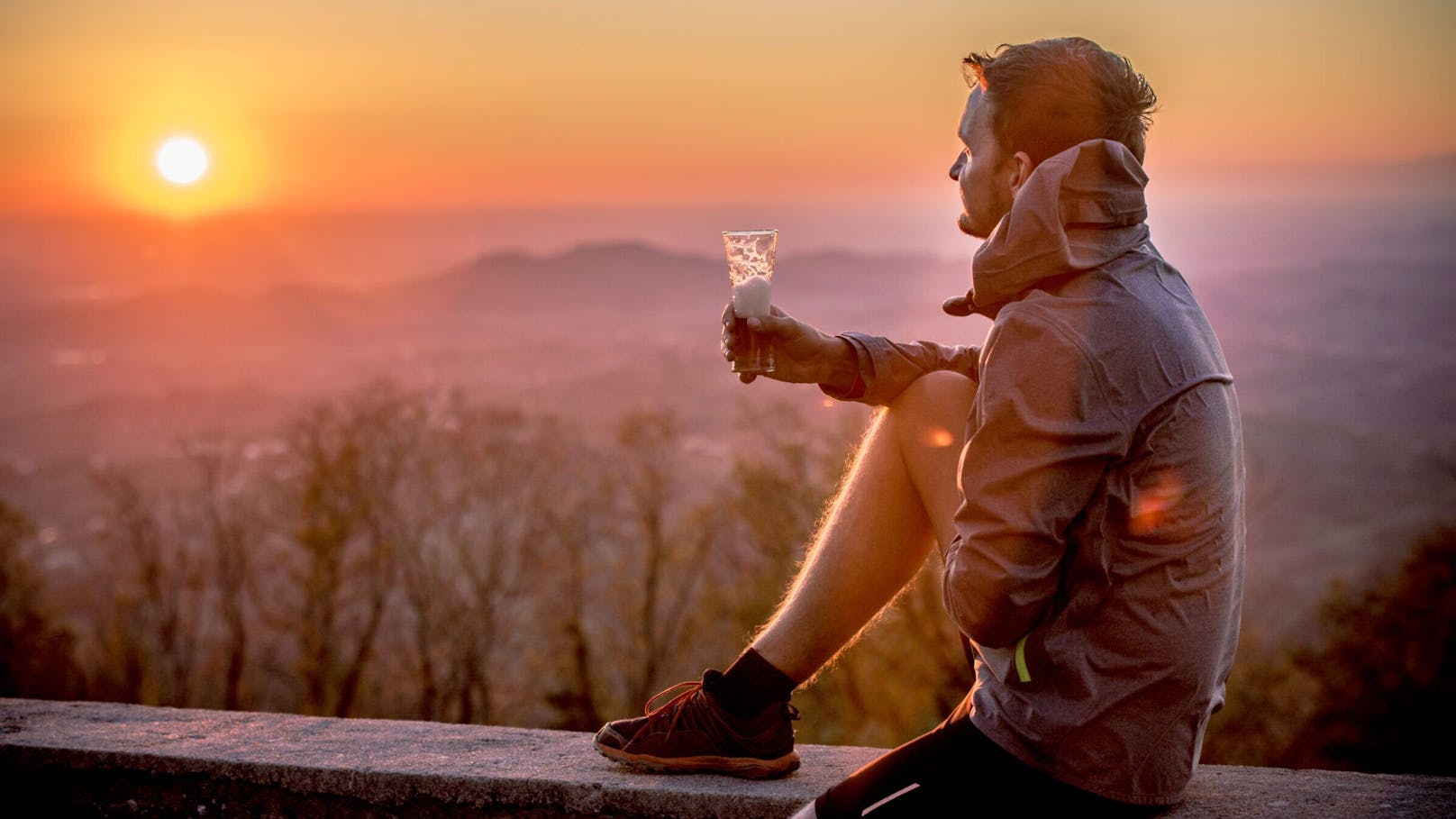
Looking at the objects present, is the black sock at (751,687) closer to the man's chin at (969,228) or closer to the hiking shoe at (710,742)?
the hiking shoe at (710,742)

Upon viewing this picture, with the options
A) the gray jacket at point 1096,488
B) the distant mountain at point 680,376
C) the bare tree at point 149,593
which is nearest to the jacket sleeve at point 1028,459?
the gray jacket at point 1096,488

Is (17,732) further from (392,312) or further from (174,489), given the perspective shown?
(392,312)

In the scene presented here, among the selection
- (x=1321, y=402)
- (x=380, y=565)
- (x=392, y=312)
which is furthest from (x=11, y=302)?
(x=1321, y=402)

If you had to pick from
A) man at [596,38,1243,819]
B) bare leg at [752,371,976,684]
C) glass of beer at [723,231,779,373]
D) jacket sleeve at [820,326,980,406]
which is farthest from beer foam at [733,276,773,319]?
man at [596,38,1243,819]

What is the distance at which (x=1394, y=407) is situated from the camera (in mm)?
37094

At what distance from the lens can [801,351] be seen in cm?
252

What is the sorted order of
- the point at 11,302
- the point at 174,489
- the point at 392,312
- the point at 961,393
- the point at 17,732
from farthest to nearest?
the point at 392,312
the point at 11,302
the point at 174,489
the point at 17,732
the point at 961,393

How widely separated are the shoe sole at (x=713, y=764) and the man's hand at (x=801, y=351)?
806 mm

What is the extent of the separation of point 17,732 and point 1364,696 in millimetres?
18572

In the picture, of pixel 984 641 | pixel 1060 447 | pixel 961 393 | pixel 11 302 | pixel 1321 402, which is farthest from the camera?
pixel 11 302

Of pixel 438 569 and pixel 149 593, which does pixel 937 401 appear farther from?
pixel 149 593

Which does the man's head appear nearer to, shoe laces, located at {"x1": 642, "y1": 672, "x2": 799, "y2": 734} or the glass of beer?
the glass of beer

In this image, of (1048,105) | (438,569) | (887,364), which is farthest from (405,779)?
(438,569)

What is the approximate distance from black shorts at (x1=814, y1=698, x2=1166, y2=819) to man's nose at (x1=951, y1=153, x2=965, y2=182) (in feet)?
3.27
